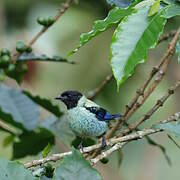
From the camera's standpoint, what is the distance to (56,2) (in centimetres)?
567

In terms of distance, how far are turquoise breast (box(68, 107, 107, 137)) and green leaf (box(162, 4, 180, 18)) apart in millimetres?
1313

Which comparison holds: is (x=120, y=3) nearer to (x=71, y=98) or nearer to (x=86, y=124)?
(x=86, y=124)

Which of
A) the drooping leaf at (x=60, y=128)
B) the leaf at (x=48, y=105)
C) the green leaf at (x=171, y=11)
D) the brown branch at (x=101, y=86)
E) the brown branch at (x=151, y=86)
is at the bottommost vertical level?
the drooping leaf at (x=60, y=128)

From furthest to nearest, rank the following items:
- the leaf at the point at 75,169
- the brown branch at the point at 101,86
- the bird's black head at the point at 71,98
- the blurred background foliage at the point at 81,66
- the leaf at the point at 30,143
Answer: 1. the blurred background foliage at the point at 81,66
2. the bird's black head at the point at 71,98
3. the leaf at the point at 30,143
4. the brown branch at the point at 101,86
5. the leaf at the point at 75,169

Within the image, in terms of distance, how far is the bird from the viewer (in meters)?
2.93

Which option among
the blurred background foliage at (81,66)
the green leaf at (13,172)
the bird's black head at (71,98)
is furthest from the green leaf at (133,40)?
the blurred background foliage at (81,66)

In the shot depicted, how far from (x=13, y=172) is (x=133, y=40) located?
1.69ft

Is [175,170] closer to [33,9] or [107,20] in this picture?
[33,9]

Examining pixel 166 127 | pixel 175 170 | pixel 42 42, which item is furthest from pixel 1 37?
pixel 166 127

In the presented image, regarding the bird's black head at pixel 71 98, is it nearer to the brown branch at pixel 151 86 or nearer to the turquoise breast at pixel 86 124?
the turquoise breast at pixel 86 124

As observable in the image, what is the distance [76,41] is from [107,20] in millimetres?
3857

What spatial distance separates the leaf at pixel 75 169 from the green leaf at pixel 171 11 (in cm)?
48

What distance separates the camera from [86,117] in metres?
3.11

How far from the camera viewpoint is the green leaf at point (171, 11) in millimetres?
1654
